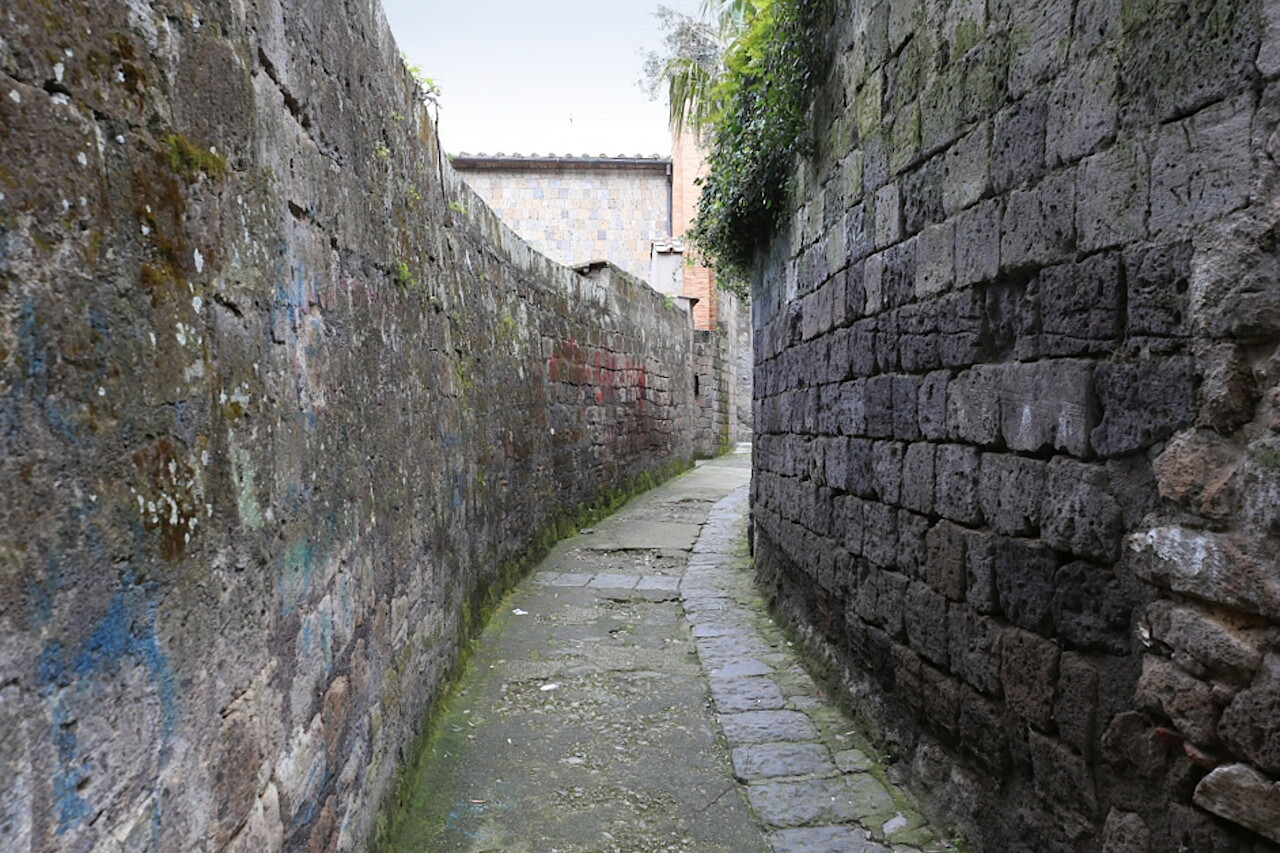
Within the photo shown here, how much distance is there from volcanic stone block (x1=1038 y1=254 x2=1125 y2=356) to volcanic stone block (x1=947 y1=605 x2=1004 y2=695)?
857mm

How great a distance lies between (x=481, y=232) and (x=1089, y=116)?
3.57m

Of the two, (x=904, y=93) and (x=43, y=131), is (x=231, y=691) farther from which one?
(x=904, y=93)

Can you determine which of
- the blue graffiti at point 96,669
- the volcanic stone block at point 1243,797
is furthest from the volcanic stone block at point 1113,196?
the blue graffiti at point 96,669

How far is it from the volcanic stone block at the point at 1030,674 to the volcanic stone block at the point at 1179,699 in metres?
0.32

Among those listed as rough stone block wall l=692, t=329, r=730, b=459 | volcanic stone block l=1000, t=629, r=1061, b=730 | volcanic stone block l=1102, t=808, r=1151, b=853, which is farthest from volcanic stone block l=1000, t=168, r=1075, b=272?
rough stone block wall l=692, t=329, r=730, b=459

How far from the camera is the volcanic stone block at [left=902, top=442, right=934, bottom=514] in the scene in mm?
2982

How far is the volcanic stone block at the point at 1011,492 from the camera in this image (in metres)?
2.35

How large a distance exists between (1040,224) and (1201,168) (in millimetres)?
550

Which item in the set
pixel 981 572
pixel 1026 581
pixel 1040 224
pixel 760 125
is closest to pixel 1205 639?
pixel 1026 581

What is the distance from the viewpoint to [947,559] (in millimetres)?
2830

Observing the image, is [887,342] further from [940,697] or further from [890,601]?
[940,697]

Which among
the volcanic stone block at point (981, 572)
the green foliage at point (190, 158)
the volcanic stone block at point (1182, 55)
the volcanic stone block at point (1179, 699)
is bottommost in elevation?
the volcanic stone block at point (1179, 699)

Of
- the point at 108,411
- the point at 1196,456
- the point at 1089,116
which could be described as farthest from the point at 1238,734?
the point at 108,411

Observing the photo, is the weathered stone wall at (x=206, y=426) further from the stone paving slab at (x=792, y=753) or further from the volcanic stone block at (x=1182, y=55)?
the volcanic stone block at (x=1182, y=55)
